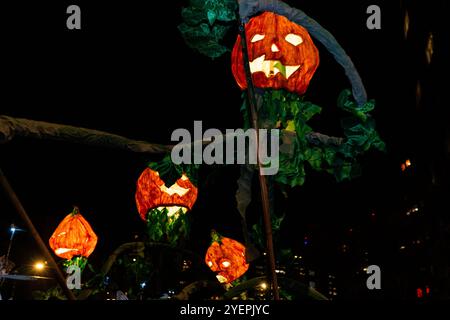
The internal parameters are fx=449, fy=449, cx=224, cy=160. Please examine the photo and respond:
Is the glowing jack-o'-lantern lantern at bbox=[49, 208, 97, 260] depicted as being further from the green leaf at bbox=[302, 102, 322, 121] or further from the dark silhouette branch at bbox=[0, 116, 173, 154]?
the dark silhouette branch at bbox=[0, 116, 173, 154]

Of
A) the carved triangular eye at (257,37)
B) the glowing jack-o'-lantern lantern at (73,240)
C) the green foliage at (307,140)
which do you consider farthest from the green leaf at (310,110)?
the glowing jack-o'-lantern lantern at (73,240)

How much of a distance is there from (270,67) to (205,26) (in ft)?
2.09

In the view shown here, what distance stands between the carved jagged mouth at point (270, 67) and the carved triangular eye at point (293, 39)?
19 cm

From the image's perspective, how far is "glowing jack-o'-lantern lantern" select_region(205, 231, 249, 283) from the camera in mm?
8102

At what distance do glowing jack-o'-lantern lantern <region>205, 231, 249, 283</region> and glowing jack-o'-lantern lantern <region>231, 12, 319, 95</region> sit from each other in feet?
15.8

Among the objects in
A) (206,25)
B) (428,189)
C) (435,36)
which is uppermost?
(435,36)

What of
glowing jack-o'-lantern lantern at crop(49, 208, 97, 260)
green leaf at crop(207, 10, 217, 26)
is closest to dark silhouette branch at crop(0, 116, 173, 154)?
green leaf at crop(207, 10, 217, 26)

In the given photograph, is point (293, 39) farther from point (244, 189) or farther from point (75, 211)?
point (75, 211)
